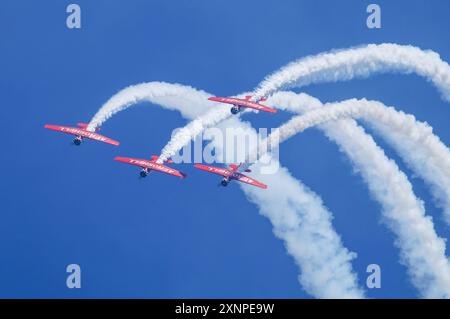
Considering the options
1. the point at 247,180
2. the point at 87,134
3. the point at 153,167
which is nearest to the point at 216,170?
the point at 247,180

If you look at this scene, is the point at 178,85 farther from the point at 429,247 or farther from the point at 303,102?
the point at 429,247

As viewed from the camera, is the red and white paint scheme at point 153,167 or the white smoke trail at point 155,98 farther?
the white smoke trail at point 155,98

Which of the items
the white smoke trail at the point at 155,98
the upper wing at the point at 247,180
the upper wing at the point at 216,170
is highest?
the white smoke trail at the point at 155,98

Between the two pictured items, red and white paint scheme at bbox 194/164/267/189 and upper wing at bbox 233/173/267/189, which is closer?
red and white paint scheme at bbox 194/164/267/189

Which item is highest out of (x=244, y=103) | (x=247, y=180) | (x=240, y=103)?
(x=240, y=103)

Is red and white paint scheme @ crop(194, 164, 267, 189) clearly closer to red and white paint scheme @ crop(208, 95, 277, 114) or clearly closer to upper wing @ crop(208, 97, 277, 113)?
red and white paint scheme @ crop(208, 95, 277, 114)

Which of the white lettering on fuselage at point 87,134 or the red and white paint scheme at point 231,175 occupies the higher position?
the white lettering on fuselage at point 87,134

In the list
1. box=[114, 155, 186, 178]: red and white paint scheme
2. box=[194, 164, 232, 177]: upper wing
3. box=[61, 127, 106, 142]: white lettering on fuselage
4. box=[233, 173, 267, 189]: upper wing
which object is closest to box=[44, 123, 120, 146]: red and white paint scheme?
box=[61, 127, 106, 142]: white lettering on fuselage

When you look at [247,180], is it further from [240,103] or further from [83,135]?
[83,135]

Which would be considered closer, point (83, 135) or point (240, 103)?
point (240, 103)

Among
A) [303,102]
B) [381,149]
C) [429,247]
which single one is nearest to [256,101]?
[303,102]

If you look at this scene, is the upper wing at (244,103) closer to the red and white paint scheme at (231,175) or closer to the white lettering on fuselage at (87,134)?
the red and white paint scheme at (231,175)

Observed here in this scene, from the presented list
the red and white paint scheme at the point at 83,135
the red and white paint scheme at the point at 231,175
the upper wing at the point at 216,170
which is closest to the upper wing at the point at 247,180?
the red and white paint scheme at the point at 231,175

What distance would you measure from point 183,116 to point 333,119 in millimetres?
12639
